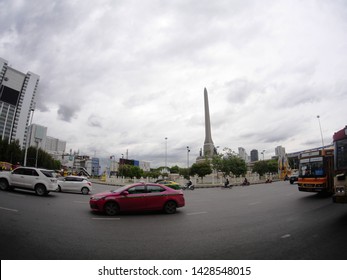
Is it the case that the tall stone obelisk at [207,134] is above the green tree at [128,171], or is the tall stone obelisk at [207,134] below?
above

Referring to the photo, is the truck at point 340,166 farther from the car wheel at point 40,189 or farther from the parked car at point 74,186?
the parked car at point 74,186

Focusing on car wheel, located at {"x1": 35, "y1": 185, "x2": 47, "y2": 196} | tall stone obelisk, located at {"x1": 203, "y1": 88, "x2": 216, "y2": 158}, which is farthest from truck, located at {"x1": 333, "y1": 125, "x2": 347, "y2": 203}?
tall stone obelisk, located at {"x1": 203, "y1": 88, "x2": 216, "y2": 158}

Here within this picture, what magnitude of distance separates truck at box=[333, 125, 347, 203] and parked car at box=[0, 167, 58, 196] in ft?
49.6

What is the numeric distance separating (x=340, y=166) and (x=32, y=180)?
16.4m

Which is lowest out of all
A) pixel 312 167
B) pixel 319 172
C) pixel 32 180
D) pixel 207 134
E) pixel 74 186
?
pixel 74 186

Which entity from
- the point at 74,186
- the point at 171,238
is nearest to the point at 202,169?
the point at 74,186

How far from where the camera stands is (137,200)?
9.16m

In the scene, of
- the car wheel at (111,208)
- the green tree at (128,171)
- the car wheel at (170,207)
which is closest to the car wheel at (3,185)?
the car wheel at (111,208)

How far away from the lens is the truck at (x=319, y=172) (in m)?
13.4

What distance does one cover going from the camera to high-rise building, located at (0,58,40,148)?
10344cm

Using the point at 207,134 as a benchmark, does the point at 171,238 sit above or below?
below

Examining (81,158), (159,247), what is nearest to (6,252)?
(159,247)

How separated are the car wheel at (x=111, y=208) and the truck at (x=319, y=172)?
41.1 ft

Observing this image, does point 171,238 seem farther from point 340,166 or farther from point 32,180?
point 32,180
